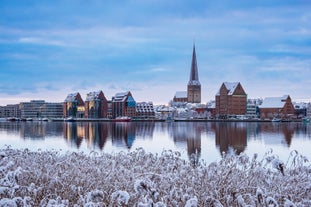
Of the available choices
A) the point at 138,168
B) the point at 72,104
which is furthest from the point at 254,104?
the point at 138,168

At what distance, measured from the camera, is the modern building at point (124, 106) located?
515ft

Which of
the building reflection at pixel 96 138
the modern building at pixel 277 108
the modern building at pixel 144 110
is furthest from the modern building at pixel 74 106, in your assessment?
the building reflection at pixel 96 138

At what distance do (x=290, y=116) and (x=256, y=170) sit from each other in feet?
559

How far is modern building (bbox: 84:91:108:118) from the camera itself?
161875 mm

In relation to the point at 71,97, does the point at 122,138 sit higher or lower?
lower

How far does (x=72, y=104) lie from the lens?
592ft

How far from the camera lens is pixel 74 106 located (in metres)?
180

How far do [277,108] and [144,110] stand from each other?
5825cm

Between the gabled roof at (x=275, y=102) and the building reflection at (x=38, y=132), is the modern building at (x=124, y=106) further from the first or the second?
the building reflection at (x=38, y=132)

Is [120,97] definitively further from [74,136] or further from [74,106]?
[74,136]

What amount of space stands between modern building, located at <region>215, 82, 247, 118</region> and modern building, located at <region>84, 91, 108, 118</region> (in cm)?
5169

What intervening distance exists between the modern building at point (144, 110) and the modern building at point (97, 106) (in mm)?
13599

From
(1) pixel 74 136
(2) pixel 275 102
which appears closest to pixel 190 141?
(1) pixel 74 136

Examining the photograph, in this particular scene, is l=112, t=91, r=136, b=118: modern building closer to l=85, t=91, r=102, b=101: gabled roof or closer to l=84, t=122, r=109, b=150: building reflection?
l=85, t=91, r=102, b=101: gabled roof
